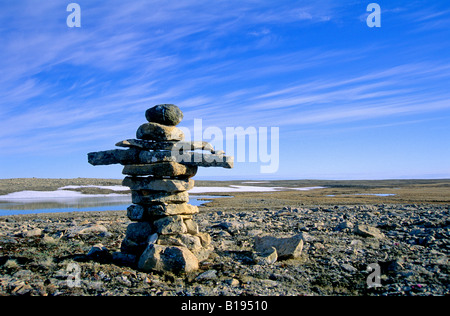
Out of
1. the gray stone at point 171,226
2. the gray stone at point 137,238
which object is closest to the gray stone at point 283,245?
the gray stone at point 171,226

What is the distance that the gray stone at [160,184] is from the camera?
990cm

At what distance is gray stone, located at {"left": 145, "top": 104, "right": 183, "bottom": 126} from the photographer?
10312 mm

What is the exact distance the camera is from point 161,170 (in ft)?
32.6

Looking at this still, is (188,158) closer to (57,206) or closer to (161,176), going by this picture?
(161,176)

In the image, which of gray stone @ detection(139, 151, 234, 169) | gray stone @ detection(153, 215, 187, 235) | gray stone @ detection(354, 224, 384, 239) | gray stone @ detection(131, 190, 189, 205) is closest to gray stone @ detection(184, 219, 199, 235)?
gray stone @ detection(153, 215, 187, 235)

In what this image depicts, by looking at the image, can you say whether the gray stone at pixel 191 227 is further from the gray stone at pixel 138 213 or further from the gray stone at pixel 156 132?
the gray stone at pixel 156 132

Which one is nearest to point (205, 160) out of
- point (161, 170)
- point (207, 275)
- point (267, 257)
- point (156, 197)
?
point (161, 170)

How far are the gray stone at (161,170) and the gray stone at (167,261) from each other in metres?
2.30

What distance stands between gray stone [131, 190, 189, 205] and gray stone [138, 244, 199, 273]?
1.78m

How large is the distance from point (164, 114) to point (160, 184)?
2.17 meters
